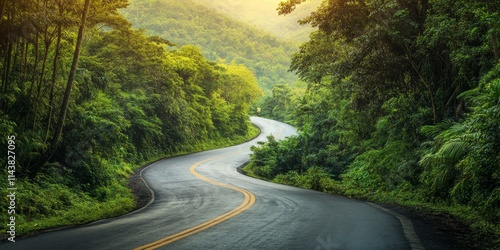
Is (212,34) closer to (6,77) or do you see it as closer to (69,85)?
(69,85)

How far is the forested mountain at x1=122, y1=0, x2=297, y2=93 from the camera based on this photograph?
11838cm

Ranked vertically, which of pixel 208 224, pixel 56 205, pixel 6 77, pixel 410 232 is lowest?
pixel 56 205

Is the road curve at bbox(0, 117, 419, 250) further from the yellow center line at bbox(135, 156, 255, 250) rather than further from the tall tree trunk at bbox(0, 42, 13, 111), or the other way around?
the tall tree trunk at bbox(0, 42, 13, 111)

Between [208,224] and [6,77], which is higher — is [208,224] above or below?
below

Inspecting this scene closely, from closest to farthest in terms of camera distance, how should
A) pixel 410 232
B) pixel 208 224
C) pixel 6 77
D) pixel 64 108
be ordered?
1. pixel 410 232
2. pixel 208 224
3. pixel 6 77
4. pixel 64 108

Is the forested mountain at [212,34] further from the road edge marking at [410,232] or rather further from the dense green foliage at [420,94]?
the road edge marking at [410,232]

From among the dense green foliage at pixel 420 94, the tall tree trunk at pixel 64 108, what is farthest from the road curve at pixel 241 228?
the tall tree trunk at pixel 64 108

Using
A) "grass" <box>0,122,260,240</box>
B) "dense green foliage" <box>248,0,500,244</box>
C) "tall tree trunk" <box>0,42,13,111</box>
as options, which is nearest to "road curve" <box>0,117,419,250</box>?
"grass" <box>0,122,260,240</box>

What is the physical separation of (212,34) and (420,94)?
11536 cm

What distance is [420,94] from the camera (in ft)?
57.7

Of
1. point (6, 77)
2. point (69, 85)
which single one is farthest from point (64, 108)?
point (6, 77)

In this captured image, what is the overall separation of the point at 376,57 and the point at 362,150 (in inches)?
403

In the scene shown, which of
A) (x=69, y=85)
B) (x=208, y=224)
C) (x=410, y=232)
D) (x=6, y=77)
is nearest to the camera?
(x=410, y=232)

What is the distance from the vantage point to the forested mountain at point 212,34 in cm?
11838
